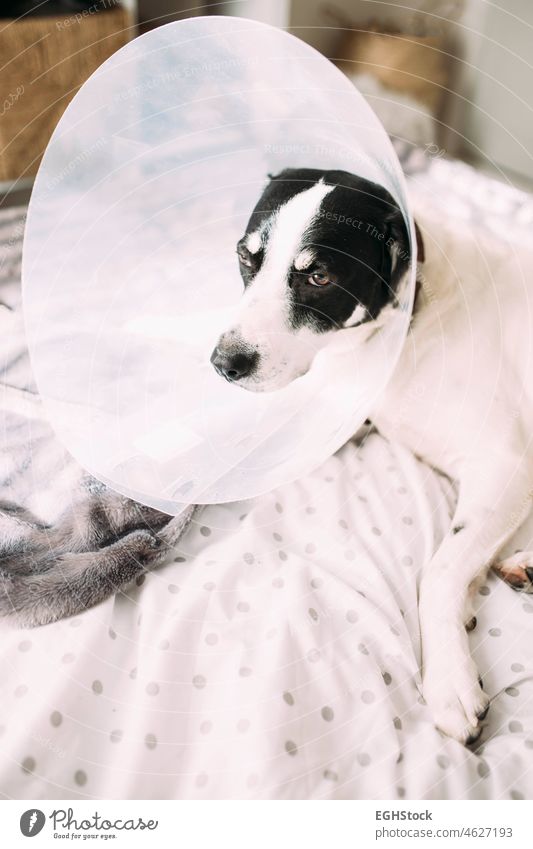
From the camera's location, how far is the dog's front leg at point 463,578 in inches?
28.1

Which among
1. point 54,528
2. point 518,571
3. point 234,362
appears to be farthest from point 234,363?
point 518,571

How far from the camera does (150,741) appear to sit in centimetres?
68

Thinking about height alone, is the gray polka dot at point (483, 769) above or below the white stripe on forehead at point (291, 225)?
below

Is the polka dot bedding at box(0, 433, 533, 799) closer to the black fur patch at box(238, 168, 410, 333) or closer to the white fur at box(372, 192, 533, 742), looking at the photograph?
the white fur at box(372, 192, 533, 742)

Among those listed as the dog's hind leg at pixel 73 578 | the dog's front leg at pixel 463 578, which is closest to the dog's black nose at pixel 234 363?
the dog's hind leg at pixel 73 578

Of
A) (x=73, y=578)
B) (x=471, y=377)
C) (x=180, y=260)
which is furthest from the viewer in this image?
(x=180, y=260)

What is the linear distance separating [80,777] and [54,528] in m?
0.32

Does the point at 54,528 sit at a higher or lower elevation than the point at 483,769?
lower

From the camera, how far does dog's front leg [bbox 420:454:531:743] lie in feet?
2.34

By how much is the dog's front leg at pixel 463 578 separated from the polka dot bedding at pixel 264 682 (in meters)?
0.02

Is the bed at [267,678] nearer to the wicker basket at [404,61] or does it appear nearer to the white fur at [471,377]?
the white fur at [471,377]

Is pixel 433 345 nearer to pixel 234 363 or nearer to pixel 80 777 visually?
pixel 234 363
